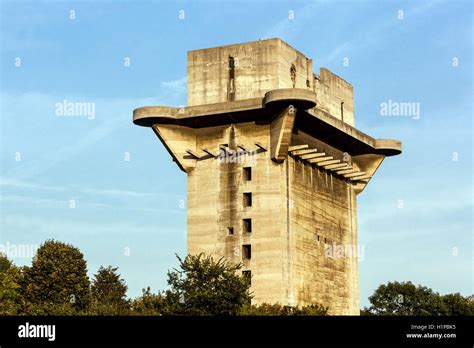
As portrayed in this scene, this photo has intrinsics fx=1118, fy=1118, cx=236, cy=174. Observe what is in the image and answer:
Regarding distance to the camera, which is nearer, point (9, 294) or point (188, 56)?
point (188, 56)

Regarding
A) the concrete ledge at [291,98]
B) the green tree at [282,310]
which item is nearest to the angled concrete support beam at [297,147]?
the concrete ledge at [291,98]

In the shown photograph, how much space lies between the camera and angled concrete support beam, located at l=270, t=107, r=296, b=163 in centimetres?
7850

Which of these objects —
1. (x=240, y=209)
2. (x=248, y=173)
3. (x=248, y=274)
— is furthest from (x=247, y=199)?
(x=248, y=274)

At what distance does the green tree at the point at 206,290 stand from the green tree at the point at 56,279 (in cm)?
1707

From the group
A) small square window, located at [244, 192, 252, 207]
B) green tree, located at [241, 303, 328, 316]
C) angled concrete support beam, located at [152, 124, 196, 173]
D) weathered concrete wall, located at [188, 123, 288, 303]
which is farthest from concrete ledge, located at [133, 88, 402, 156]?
green tree, located at [241, 303, 328, 316]

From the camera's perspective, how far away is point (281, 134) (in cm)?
7950

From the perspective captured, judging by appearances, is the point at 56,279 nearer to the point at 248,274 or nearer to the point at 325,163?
the point at 248,274

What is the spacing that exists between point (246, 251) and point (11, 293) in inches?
1206

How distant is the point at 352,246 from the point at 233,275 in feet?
68.8

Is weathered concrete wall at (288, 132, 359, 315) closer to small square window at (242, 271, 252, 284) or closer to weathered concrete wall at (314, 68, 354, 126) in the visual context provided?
small square window at (242, 271, 252, 284)
